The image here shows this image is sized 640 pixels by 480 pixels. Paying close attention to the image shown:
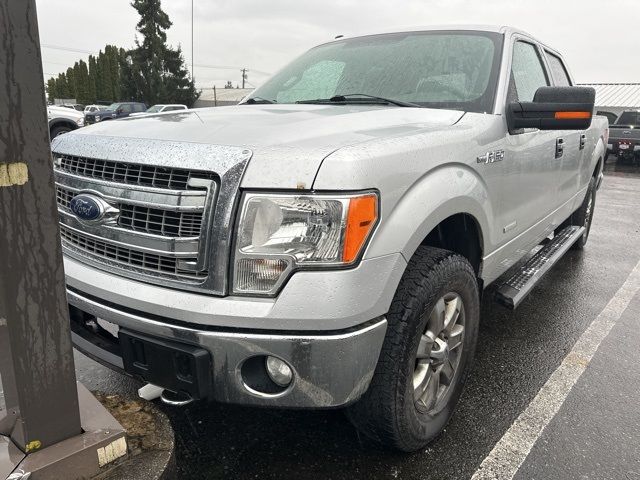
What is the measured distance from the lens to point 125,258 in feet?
6.30

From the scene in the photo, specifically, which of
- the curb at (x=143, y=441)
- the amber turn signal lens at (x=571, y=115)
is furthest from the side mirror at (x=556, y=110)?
the curb at (x=143, y=441)

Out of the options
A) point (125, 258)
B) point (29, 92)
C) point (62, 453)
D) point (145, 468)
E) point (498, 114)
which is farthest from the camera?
point (498, 114)

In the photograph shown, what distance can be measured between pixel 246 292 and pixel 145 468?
699mm

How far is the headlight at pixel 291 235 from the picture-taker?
1.65 m

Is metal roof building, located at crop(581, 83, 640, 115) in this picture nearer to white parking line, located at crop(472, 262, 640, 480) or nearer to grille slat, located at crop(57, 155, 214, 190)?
white parking line, located at crop(472, 262, 640, 480)

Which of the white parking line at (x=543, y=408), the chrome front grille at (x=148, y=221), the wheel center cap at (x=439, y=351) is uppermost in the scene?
the chrome front grille at (x=148, y=221)

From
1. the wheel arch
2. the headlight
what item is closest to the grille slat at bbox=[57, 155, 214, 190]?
the headlight

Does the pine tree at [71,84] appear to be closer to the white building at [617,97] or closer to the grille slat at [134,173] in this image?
the white building at [617,97]

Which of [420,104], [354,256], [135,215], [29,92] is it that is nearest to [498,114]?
[420,104]

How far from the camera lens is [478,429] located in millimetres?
2428

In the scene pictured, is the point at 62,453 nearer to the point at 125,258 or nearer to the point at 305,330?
the point at 125,258

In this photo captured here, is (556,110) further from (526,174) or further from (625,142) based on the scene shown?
(625,142)

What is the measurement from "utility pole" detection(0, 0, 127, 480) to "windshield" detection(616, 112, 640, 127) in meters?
20.0

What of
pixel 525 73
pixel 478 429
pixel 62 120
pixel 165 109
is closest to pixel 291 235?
pixel 478 429
